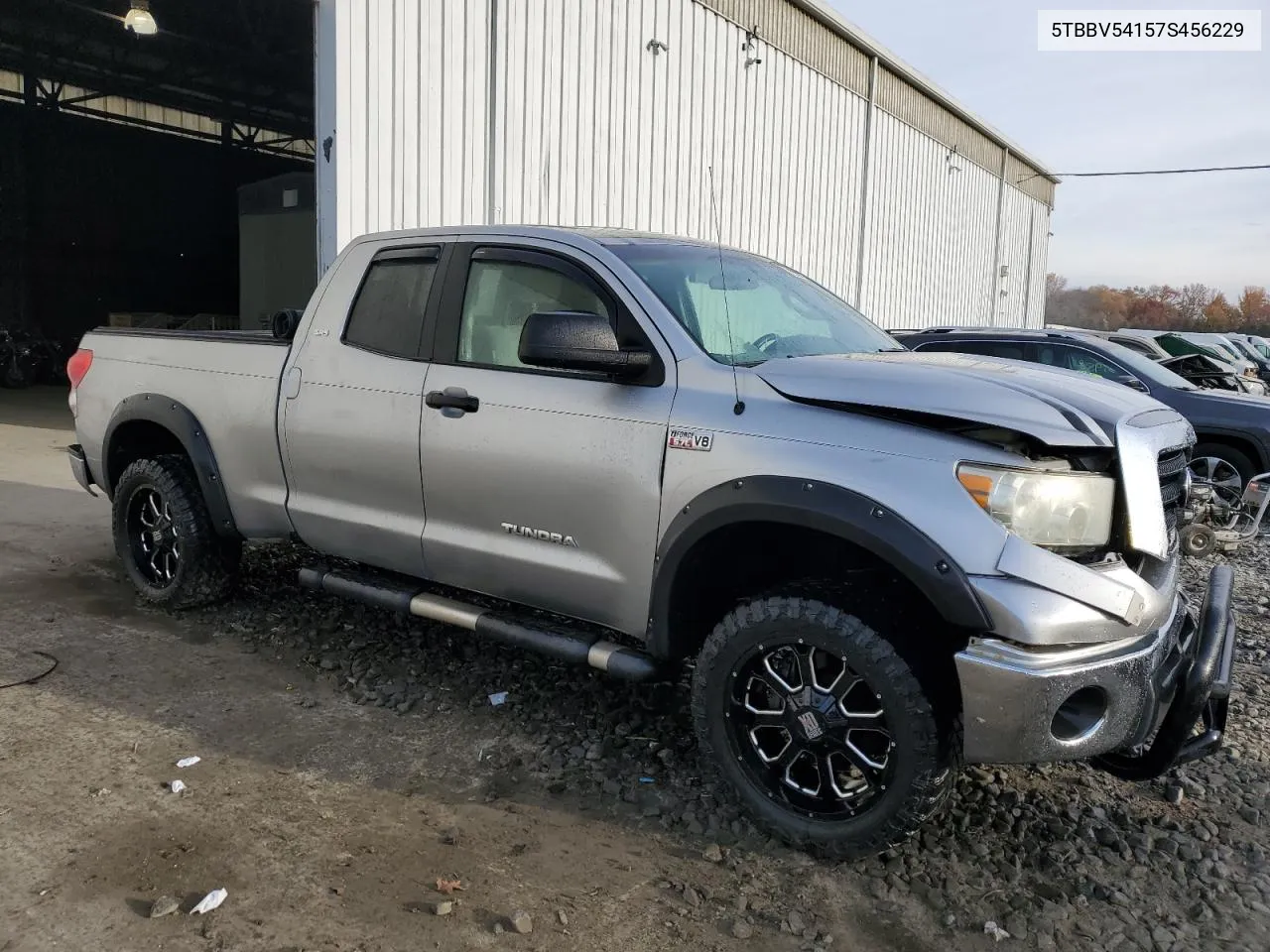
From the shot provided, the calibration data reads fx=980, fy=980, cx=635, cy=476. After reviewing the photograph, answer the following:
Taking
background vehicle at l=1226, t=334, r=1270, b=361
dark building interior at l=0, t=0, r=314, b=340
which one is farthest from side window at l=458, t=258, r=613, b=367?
background vehicle at l=1226, t=334, r=1270, b=361

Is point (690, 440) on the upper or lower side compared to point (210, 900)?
upper

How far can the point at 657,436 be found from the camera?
3.23 meters

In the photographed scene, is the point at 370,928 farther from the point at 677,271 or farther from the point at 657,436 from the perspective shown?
the point at 677,271

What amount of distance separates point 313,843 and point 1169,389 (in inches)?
329

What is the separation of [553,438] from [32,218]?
2526 cm

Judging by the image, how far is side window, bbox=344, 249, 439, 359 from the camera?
4.10m

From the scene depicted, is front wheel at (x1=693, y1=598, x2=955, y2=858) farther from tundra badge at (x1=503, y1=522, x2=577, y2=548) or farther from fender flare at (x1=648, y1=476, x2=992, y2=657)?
tundra badge at (x1=503, y1=522, x2=577, y2=548)

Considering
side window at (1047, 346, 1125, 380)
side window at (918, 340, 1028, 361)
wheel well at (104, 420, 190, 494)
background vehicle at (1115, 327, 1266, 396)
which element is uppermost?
background vehicle at (1115, 327, 1266, 396)

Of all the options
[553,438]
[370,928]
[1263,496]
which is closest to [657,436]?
[553,438]

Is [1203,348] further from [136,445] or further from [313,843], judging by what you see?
[313,843]

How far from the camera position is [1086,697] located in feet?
8.83

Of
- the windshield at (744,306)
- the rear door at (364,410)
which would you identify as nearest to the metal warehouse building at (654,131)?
the windshield at (744,306)

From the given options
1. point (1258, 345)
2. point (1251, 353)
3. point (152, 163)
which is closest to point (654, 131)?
point (152, 163)

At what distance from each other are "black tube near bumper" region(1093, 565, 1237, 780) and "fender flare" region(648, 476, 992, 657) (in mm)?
776
